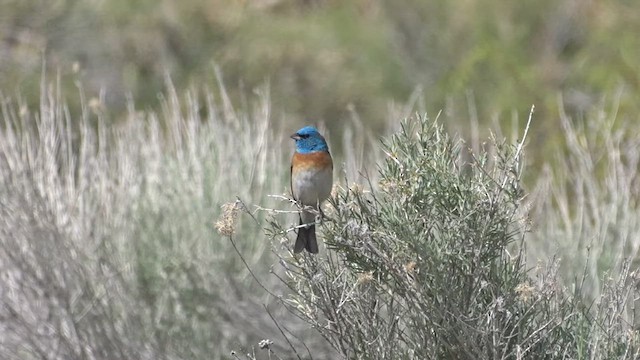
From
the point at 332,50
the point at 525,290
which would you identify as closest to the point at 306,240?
the point at 525,290

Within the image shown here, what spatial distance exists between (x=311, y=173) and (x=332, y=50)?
43.3ft

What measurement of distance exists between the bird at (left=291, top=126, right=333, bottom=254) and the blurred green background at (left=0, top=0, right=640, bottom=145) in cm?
790

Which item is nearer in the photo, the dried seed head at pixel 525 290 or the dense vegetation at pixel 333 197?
the dried seed head at pixel 525 290

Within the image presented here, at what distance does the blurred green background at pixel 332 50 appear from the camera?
15633mm

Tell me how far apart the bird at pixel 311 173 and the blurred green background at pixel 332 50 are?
790 cm

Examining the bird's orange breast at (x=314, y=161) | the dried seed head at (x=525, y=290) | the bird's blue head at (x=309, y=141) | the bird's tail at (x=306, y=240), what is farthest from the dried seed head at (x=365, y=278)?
the bird's blue head at (x=309, y=141)

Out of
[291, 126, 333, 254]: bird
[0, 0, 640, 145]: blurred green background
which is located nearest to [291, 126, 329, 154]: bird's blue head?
[291, 126, 333, 254]: bird

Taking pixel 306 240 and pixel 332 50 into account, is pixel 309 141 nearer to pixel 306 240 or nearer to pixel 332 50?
pixel 306 240

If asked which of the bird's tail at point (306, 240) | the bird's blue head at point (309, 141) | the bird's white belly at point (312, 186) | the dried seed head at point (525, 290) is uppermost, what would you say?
the bird's blue head at point (309, 141)

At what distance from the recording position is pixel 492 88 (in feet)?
46.9

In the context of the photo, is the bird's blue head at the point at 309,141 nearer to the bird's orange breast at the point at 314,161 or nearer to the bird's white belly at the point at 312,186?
the bird's orange breast at the point at 314,161

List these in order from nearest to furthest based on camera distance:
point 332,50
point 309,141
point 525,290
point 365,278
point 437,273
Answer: point 525,290
point 365,278
point 437,273
point 309,141
point 332,50

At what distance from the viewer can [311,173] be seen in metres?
6.44

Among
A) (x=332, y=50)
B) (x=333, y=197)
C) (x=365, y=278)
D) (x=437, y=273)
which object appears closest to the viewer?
(x=365, y=278)
